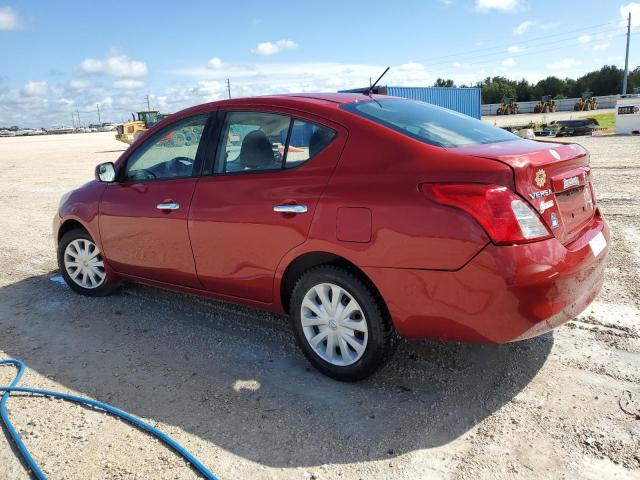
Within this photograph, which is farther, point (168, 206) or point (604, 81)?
point (604, 81)

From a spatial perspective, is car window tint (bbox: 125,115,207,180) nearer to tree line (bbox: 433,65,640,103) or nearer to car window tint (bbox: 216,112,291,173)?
car window tint (bbox: 216,112,291,173)

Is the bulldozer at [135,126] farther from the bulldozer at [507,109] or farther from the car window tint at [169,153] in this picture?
the bulldozer at [507,109]

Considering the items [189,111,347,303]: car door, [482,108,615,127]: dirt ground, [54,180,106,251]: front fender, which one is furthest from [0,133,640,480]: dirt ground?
[482,108,615,127]: dirt ground

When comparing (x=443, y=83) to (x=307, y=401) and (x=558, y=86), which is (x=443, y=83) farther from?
(x=307, y=401)

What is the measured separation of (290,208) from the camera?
321cm

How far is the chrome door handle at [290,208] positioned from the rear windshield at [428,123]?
66cm

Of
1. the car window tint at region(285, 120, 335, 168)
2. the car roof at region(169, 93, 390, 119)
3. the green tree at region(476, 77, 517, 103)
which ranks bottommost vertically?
the car window tint at region(285, 120, 335, 168)

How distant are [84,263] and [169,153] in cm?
161

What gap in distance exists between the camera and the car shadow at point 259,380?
2.77m

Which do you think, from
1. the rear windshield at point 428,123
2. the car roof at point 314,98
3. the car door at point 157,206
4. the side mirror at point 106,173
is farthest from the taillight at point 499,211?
the side mirror at point 106,173

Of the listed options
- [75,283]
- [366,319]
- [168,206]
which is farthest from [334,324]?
[75,283]

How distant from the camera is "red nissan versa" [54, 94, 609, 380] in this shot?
2.60 metres

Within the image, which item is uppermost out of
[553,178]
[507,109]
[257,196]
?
[507,109]

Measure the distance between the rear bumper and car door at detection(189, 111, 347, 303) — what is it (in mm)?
655
